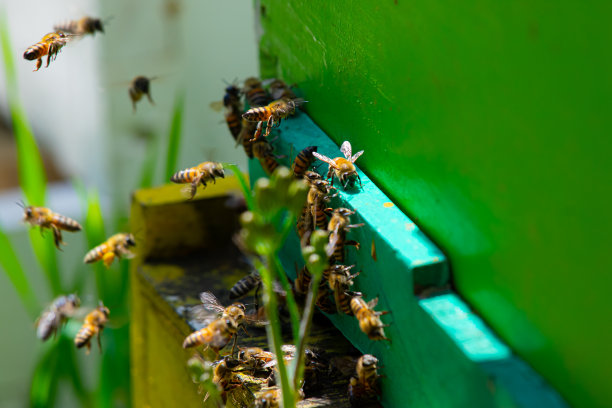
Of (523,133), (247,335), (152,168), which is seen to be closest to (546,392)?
Answer: (523,133)

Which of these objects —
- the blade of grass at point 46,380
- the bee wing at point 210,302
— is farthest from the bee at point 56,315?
the blade of grass at point 46,380

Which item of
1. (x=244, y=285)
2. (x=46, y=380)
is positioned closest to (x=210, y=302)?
(x=244, y=285)

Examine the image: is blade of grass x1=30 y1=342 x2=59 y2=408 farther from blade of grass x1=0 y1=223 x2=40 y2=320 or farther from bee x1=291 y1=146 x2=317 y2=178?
bee x1=291 y1=146 x2=317 y2=178

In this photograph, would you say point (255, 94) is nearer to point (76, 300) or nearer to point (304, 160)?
point (304, 160)

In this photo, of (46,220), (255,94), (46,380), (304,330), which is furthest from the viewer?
(46,380)

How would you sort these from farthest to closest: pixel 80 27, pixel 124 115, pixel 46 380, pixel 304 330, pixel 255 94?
1. pixel 124 115
2. pixel 46 380
3. pixel 80 27
4. pixel 255 94
5. pixel 304 330

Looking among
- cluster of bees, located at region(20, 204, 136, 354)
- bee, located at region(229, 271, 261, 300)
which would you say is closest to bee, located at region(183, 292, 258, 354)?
bee, located at region(229, 271, 261, 300)

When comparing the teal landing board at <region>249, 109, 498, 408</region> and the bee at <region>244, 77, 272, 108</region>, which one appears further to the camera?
the bee at <region>244, 77, 272, 108</region>
